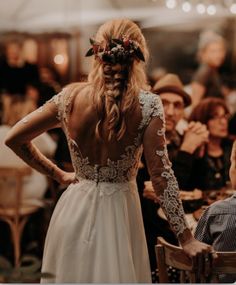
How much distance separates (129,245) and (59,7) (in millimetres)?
5049

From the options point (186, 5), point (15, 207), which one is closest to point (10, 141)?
point (15, 207)

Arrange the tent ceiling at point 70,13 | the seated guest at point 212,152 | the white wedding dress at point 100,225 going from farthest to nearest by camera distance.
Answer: the tent ceiling at point 70,13 → the seated guest at point 212,152 → the white wedding dress at point 100,225

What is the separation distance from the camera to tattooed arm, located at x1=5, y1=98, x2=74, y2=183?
332 centimetres

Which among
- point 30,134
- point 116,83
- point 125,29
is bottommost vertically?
point 30,134

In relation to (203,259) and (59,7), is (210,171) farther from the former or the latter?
(59,7)

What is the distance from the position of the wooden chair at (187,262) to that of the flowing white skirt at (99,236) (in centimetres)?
28

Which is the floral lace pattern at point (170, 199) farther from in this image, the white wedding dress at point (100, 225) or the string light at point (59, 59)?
the string light at point (59, 59)

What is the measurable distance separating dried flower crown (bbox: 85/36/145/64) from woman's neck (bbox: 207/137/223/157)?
72.0 inches

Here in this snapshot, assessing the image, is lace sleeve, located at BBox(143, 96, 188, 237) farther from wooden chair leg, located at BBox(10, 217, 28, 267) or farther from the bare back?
wooden chair leg, located at BBox(10, 217, 28, 267)

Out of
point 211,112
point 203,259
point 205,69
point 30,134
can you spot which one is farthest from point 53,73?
point 203,259

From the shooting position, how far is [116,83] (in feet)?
10.5

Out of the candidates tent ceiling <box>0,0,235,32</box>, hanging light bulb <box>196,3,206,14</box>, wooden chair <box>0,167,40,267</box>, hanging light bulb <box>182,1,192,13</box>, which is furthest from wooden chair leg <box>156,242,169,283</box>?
tent ceiling <box>0,0,235,32</box>

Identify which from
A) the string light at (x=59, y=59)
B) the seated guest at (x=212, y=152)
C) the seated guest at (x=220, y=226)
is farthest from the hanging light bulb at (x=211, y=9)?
the seated guest at (x=220, y=226)

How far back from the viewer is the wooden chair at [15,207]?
17.6ft
